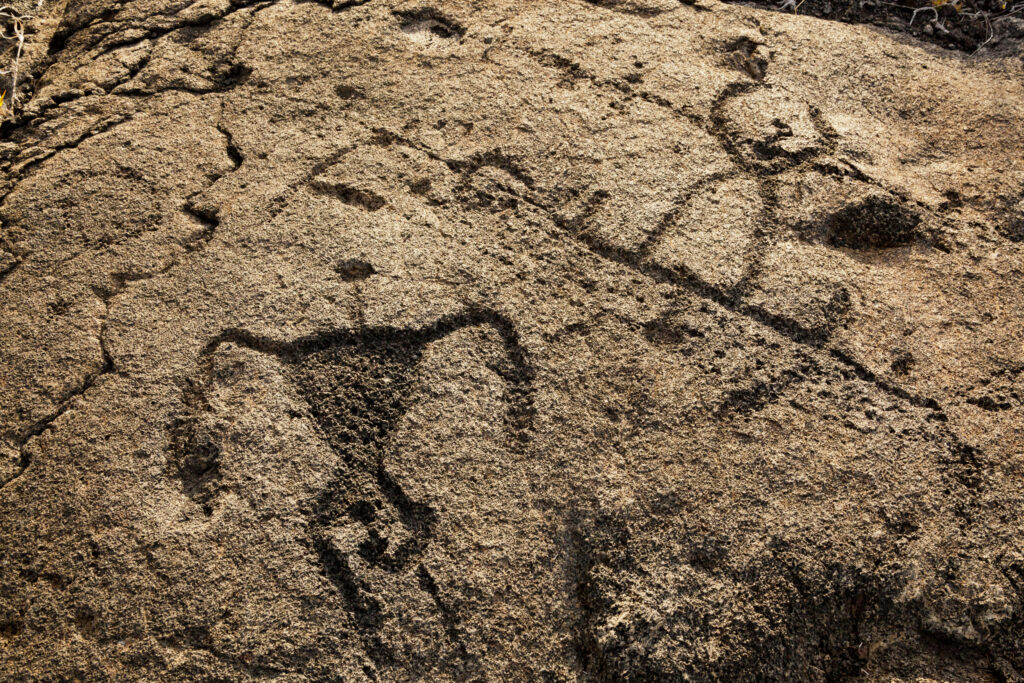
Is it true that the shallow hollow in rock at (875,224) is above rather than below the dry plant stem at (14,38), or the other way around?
above

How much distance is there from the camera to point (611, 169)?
1.62 meters

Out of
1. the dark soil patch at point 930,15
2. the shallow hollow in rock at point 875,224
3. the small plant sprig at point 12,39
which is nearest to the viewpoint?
the shallow hollow in rock at point 875,224

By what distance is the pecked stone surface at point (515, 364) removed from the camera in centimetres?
124

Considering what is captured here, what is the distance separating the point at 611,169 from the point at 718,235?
24 cm

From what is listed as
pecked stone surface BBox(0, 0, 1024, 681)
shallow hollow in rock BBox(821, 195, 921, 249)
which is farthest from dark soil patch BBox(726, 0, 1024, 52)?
shallow hollow in rock BBox(821, 195, 921, 249)

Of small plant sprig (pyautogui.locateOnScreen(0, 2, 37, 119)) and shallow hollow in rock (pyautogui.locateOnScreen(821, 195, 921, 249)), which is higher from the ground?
shallow hollow in rock (pyautogui.locateOnScreen(821, 195, 921, 249))

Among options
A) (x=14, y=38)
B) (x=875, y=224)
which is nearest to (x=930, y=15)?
(x=875, y=224)

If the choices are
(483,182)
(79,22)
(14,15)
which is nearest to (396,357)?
(483,182)

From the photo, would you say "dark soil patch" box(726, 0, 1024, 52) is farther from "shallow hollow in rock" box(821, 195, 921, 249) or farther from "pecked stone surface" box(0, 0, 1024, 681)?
"shallow hollow in rock" box(821, 195, 921, 249)

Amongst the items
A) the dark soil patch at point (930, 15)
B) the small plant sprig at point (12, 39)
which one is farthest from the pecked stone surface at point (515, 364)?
the dark soil patch at point (930, 15)

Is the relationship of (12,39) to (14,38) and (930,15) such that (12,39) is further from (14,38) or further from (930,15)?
(930,15)

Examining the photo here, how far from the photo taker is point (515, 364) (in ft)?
4.61

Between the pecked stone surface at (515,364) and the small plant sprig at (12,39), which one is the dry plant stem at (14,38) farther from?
the pecked stone surface at (515,364)

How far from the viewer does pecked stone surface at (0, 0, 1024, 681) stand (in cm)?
124
